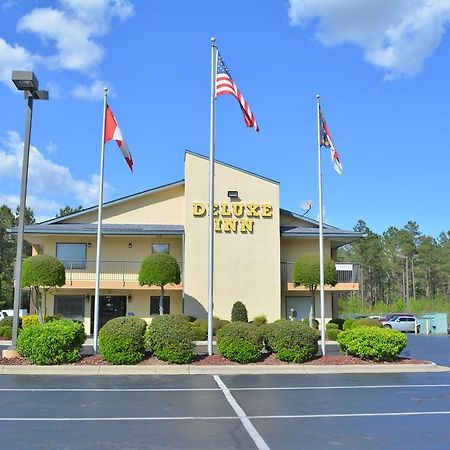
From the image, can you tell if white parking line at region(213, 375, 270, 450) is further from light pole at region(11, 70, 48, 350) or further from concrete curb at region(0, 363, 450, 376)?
light pole at region(11, 70, 48, 350)

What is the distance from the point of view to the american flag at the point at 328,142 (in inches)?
717

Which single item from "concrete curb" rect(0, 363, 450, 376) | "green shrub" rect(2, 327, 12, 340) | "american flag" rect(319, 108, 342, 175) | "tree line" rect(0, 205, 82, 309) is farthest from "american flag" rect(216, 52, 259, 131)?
"tree line" rect(0, 205, 82, 309)

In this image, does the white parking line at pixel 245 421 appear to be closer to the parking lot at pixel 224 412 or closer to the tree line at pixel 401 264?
the parking lot at pixel 224 412

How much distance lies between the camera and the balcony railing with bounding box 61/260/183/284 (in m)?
30.9

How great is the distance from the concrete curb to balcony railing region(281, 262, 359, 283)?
1580 centimetres

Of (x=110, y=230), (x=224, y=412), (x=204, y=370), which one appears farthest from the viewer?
(x=110, y=230)

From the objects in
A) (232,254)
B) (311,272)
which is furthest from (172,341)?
(232,254)

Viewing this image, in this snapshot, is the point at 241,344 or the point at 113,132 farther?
the point at 113,132

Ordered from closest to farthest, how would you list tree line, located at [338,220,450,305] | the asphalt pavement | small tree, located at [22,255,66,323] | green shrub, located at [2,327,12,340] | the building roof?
1. the asphalt pavement
2. green shrub, located at [2,327,12,340]
3. small tree, located at [22,255,66,323]
4. the building roof
5. tree line, located at [338,220,450,305]

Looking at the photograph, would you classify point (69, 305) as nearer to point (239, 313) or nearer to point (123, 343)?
point (239, 313)

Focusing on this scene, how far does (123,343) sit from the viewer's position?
15.9 metres

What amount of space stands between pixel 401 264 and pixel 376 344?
3244 inches

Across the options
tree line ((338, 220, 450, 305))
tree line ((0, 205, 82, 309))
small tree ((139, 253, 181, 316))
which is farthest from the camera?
tree line ((338, 220, 450, 305))

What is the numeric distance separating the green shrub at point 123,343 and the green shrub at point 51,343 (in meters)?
0.73
